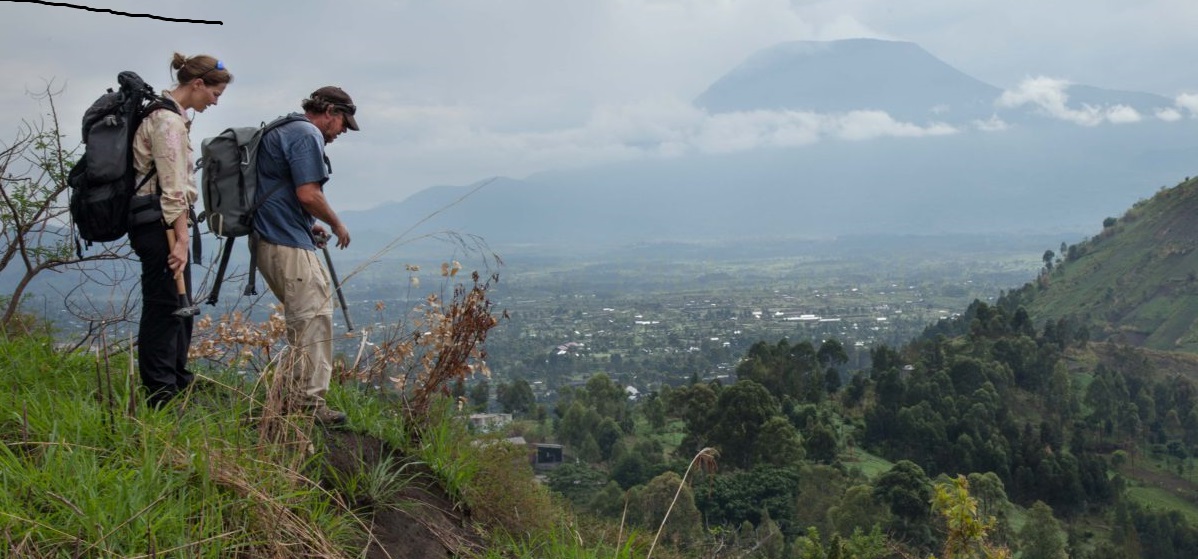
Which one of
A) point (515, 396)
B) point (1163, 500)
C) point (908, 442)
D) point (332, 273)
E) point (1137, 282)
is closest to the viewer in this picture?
point (332, 273)

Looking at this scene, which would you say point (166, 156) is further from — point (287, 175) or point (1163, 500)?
point (1163, 500)

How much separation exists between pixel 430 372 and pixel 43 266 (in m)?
2.57

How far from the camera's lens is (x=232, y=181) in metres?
3.67

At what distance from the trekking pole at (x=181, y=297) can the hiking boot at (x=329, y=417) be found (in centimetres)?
61

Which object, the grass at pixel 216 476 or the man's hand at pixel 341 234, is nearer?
the grass at pixel 216 476

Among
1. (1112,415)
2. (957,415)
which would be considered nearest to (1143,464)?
(1112,415)

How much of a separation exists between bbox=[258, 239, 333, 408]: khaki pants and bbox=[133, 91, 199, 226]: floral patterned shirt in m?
0.42

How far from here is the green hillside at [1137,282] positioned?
199 ft

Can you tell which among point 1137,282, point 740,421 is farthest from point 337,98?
point 1137,282

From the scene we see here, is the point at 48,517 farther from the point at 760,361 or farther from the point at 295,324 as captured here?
the point at 760,361

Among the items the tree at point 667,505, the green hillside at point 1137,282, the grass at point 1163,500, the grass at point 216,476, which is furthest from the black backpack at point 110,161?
the green hillside at point 1137,282

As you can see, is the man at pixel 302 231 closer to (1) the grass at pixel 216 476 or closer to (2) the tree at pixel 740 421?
(1) the grass at pixel 216 476

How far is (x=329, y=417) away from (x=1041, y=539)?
1039 inches

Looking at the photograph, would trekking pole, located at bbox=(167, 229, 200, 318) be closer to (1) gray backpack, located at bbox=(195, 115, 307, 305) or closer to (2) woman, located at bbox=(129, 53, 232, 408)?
(2) woman, located at bbox=(129, 53, 232, 408)
